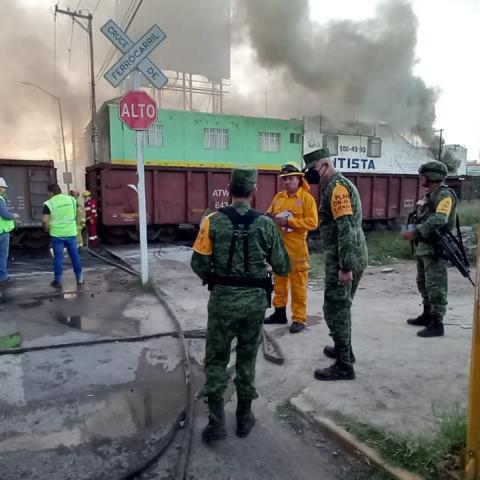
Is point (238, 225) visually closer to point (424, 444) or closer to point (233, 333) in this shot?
point (233, 333)

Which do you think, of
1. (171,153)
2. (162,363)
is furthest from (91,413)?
(171,153)

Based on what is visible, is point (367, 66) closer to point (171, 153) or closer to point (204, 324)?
point (171, 153)

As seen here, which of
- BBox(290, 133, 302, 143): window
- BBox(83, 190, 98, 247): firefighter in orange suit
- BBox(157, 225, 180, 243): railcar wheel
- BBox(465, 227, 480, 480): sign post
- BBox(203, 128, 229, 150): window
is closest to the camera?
BBox(465, 227, 480, 480): sign post

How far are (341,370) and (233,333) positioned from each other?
3.73 feet

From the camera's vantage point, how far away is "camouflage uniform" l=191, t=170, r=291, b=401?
250 cm

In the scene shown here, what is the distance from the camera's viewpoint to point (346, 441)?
8.06 feet

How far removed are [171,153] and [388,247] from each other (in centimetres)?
1468

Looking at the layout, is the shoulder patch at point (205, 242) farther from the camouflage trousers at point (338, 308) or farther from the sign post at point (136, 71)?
the sign post at point (136, 71)

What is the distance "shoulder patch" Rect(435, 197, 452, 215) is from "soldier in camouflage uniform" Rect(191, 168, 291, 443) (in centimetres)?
215

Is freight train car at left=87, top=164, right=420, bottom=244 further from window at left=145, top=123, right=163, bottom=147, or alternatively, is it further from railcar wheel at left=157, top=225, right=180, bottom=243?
window at left=145, top=123, right=163, bottom=147

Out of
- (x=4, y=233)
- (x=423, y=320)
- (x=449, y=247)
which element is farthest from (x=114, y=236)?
(x=449, y=247)

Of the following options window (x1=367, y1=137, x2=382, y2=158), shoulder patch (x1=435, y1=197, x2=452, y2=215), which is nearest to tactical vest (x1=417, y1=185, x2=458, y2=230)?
shoulder patch (x1=435, y1=197, x2=452, y2=215)

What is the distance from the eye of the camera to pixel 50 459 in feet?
7.70

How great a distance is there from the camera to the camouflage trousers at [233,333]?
251 cm
